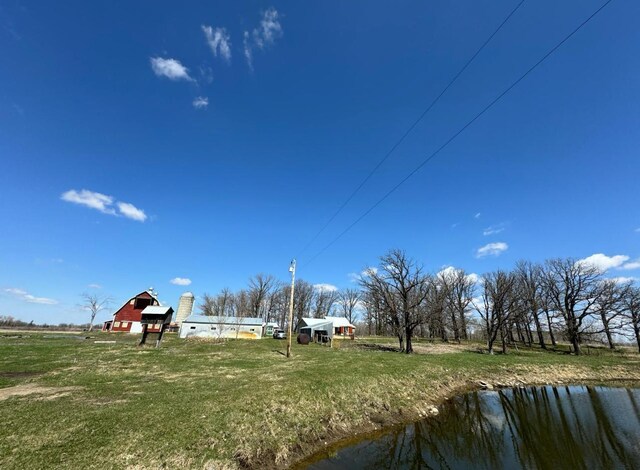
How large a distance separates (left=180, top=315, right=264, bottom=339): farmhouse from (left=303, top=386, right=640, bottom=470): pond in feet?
137

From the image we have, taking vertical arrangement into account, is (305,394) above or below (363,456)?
above

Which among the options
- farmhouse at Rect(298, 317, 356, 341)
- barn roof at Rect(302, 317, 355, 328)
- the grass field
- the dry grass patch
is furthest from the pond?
barn roof at Rect(302, 317, 355, 328)

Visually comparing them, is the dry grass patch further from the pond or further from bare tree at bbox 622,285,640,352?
bare tree at bbox 622,285,640,352

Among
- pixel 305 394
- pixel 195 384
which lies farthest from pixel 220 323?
pixel 305 394

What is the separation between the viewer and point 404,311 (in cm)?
3244

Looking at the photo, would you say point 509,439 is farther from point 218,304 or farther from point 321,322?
point 218,304

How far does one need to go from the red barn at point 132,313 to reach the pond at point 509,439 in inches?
2301

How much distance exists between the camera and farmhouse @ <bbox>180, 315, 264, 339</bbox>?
166ft

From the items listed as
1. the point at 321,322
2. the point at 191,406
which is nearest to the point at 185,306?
the point at 321,322

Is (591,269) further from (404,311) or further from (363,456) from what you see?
(363,456)

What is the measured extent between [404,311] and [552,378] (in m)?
13.6

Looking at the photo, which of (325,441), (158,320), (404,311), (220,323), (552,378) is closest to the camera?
(325,441)

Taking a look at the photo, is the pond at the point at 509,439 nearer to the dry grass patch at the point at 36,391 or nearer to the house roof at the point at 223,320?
the dry grass patch at the point at 36,391

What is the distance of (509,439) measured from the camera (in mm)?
12188
